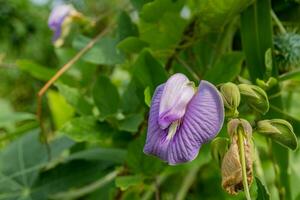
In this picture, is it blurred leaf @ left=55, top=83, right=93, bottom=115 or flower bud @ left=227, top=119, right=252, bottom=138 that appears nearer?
flower bud @ left=227, top=119, right=252, bottom=138

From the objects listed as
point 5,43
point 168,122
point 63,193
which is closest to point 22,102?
point 5,43

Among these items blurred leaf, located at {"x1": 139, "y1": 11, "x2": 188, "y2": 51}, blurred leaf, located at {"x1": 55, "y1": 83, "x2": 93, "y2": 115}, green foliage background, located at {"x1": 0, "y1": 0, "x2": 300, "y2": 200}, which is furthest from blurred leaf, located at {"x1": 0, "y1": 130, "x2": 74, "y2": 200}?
blurred leaf, located at {"x1": 139, "y1": 11, "x2": 188, "y2": 51}

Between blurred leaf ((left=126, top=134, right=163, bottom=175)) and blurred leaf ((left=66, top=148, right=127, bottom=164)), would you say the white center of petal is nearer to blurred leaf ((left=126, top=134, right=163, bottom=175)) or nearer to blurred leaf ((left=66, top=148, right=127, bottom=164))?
blurred leaf ((left=126, top=134, right=163, bottom=175))

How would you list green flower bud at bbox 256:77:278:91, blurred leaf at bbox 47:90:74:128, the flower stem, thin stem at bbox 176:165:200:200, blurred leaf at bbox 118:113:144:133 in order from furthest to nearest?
blurred leaf at bbox 47:90:74:128
thin stem at bbox 176:165:200:200
blurred leaf at bbox 118:113:144:133
green flower bud at bbox 256:77:278:91
the flower stem

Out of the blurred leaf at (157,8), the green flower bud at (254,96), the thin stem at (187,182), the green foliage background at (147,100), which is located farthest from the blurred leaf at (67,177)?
the green flower bud at (254,96)

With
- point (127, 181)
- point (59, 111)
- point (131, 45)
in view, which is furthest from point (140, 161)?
point (59, 111)

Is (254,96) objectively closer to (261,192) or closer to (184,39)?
(261,192)

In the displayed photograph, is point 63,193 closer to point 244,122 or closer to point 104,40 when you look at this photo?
point 104,40

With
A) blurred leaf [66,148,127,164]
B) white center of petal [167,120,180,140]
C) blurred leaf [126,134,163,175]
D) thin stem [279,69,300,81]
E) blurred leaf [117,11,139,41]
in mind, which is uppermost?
blurred leaf [117,11,139,41]
